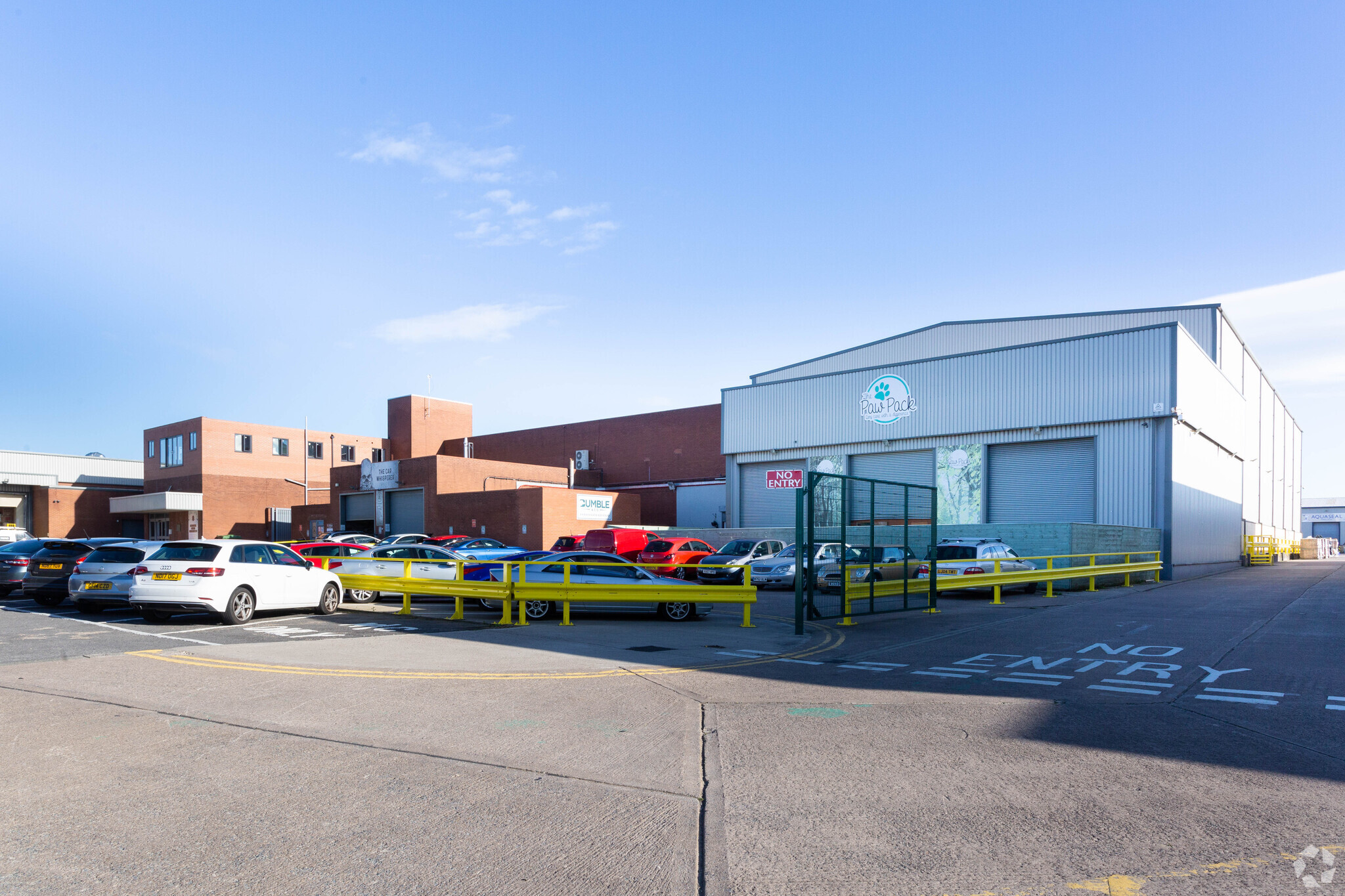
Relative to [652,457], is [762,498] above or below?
below

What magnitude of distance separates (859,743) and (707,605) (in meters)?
11.1

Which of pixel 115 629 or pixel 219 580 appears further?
pixel 219 580

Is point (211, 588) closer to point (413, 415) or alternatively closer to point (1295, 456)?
point (413, 415)

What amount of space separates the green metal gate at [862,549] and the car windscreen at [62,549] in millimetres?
15377

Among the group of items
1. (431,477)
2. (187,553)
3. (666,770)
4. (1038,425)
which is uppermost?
(1038,425)

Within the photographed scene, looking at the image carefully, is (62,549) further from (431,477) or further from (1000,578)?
(431,477)

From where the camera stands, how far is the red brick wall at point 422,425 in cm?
7369

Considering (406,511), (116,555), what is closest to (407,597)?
(116,555)

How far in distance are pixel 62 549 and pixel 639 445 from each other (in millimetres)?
46351

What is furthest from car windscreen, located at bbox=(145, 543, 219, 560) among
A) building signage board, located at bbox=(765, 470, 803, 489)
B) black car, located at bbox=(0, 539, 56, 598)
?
building signage board, located at bbox=(765, 470, 803, 489)

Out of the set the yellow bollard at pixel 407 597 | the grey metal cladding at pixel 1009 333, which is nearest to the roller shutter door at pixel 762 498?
the grey metal cladding at pixel 1009 333

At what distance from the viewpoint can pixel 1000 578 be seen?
21.6 metres

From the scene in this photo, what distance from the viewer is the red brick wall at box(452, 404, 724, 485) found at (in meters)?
60.4

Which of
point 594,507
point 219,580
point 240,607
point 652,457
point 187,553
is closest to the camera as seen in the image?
point 219,580
